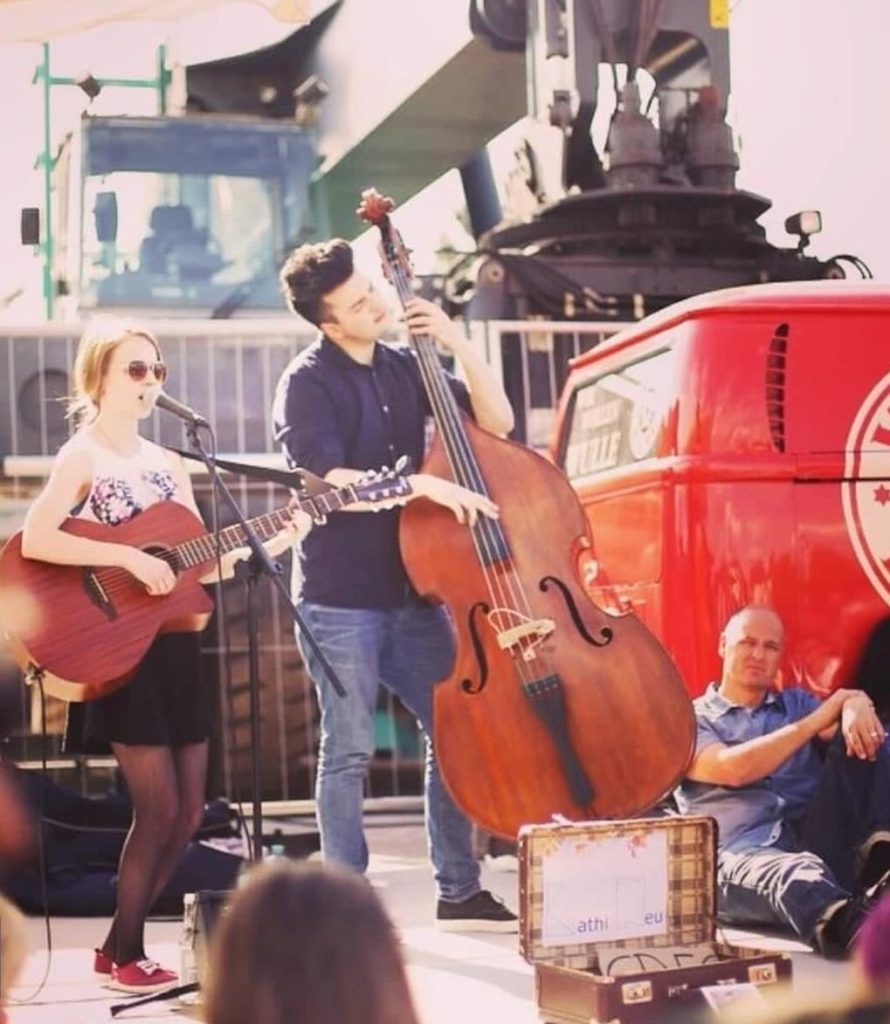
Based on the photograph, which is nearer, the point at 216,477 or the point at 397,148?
the point at 216,477

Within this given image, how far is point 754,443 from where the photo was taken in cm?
521

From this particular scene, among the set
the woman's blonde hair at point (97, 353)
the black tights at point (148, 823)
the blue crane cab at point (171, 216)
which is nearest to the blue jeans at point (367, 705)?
the black tights at point (148, 823)

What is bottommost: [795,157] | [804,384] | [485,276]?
[804,384]

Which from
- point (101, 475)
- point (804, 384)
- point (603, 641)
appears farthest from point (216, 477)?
point (804, 384)

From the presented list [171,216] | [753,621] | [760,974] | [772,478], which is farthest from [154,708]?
[171,216]

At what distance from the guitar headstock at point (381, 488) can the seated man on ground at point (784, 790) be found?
1048 mm

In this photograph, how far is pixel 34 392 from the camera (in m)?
7.26

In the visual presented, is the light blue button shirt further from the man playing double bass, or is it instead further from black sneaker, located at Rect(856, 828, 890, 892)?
the man playing double bass

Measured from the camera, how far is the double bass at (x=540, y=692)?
4.53 metres

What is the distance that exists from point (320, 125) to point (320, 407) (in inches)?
194

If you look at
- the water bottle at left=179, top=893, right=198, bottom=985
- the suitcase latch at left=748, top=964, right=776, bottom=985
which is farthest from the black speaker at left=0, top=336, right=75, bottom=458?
the suitcase latch at left=748, top=964, right=776, bottom=985

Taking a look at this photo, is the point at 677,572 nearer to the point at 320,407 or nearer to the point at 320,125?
the point at 320,407

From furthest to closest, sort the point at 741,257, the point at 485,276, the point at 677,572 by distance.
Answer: the point at 741,257
the point at 485,276
the point at 677,572

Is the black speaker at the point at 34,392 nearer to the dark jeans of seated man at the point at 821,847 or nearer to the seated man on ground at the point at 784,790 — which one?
the seated man on ground at the point at 784,790
